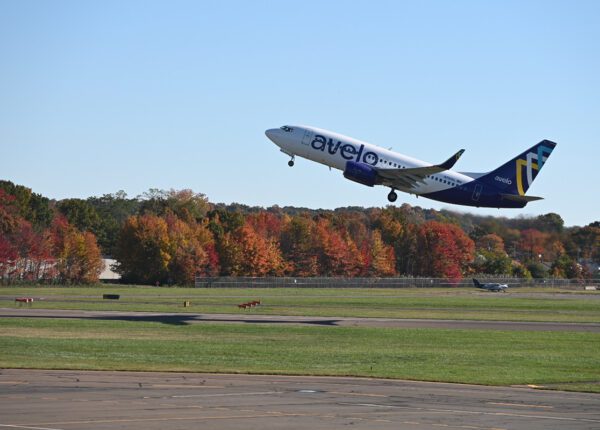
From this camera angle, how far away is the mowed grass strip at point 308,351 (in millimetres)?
39344

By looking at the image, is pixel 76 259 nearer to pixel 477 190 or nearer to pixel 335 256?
pixel 335 256

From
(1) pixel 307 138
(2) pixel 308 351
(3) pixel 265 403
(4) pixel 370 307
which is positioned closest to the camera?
(3) pixel 265 403

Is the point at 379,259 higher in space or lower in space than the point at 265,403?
higher

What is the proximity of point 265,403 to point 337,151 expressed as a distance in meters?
47.7

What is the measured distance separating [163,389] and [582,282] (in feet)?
490

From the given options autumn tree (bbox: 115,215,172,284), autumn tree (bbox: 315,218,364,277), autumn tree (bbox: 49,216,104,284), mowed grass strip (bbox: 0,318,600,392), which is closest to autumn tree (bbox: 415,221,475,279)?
autumn tree (bbox: 315,218,364,277)

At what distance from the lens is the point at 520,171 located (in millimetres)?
80625

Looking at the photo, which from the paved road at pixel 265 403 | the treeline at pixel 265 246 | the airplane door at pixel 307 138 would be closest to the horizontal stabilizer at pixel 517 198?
the airplane door at pixel 307 138

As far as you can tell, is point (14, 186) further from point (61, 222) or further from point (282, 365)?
point (282, 365)

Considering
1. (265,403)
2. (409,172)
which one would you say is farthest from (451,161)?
(265,403)

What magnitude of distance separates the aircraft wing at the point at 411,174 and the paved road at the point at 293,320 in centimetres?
1122

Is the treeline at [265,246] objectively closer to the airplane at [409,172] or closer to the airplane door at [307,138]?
the airplane at [409,172]

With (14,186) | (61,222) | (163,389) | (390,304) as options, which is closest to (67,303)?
(390,304)

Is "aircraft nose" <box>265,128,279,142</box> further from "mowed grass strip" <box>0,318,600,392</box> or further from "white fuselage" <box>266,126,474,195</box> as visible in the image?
"mowed grass strip" <box>0,318,600,392</box>
